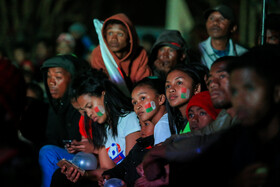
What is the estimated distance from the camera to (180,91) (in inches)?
154

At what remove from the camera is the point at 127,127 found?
415 centimetres

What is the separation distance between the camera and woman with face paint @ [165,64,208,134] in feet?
12.7

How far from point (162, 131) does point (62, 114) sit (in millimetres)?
1996

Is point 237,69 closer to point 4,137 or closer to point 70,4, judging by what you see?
point 4,137

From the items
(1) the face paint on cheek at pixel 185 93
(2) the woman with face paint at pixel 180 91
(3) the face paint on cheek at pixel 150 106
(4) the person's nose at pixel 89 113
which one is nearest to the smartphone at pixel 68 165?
(4) the person's nose at pixel 89 113

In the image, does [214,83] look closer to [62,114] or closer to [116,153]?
[116,153]

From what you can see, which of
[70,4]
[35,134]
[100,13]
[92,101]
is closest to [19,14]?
[70,4]

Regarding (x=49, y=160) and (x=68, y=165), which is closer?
(x=68, y=165)

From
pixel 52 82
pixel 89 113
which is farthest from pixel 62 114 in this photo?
pixel 89 113

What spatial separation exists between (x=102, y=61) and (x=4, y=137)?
272 centimetres

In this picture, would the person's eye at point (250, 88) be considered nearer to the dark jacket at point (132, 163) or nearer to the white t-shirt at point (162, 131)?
the white t-shirt at point (162, 131)

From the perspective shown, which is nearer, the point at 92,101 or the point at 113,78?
the point at 92,101

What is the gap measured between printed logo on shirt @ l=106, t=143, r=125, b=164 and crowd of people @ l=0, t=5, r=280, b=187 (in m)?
0.01

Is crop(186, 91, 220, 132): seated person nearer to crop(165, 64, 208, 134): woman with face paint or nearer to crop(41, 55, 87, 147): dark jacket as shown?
crop(165, 64, 208, 134): woman with face paint
